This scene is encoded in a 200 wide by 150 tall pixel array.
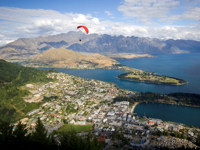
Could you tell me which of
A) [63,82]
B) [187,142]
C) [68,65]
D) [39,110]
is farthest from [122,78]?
[68,65]

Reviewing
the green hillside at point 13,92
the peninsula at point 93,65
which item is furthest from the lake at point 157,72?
the green hillside at point 13,92

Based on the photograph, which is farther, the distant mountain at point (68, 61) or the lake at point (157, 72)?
the distant mountain at point (68, 61)

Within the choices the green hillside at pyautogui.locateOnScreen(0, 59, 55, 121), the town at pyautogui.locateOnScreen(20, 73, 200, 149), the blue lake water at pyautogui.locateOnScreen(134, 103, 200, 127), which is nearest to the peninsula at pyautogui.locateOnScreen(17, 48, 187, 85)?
the town at pyautogui.locateOnScreen(20, 73, 200, 149)

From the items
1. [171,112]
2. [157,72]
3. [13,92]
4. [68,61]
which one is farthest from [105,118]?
Result: [68,61]

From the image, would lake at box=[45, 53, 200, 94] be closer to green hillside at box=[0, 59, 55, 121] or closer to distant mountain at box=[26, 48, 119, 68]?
distant mountain at box=[26, 48, 119, 68]

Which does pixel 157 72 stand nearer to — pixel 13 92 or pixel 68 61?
pixel 68 61

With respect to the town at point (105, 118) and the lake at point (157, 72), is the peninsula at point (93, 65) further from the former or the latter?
the town at point (105, 118)

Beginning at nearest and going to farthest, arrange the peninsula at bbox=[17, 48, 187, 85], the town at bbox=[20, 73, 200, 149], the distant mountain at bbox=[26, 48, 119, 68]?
the town at bbox=[20, 73, 200, 149]
the peninsula at bbox=[17, 48, 187, 85]
the distant mountain at bbox=[26, 48, 119, 68]
